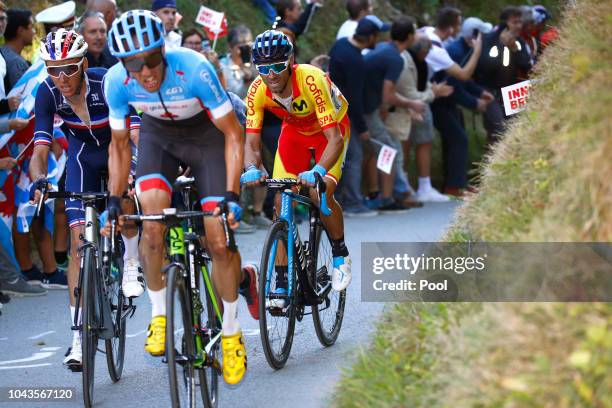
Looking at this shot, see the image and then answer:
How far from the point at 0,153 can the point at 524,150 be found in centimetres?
644

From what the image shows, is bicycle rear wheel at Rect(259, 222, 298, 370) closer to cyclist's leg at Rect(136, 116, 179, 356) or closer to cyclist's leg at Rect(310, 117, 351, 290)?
cyclist's leg at Rect(310, 117, 351, 290)

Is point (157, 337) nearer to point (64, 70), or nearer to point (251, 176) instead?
point (251, 176)

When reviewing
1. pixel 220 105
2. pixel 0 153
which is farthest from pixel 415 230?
pixel 220 105

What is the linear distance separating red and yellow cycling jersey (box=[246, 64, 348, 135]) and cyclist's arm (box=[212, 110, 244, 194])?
5.74 ft

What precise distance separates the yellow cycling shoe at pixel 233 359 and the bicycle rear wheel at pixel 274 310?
3.09 feet

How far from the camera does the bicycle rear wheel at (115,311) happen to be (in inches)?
299

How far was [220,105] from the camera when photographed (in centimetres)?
646

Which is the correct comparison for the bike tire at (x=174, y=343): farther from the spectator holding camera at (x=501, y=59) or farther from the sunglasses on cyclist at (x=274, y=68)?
the spectator holding camera at (x=501, y=59)

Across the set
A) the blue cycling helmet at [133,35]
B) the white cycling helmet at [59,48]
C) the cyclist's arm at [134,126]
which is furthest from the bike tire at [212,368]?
the white cycling helmet at [59,48]

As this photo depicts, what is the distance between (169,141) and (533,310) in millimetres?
2821

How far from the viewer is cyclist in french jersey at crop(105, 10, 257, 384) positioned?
6270 mm

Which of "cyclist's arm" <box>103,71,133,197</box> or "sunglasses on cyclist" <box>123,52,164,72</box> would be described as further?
"cyclist's arm" <box>103,71,133,197</box>

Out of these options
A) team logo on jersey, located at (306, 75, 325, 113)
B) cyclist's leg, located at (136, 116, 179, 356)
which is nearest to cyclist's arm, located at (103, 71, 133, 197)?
cyclist's leg, located at (136, 116, 179, 356)

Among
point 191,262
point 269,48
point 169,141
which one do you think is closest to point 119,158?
point 169,141
